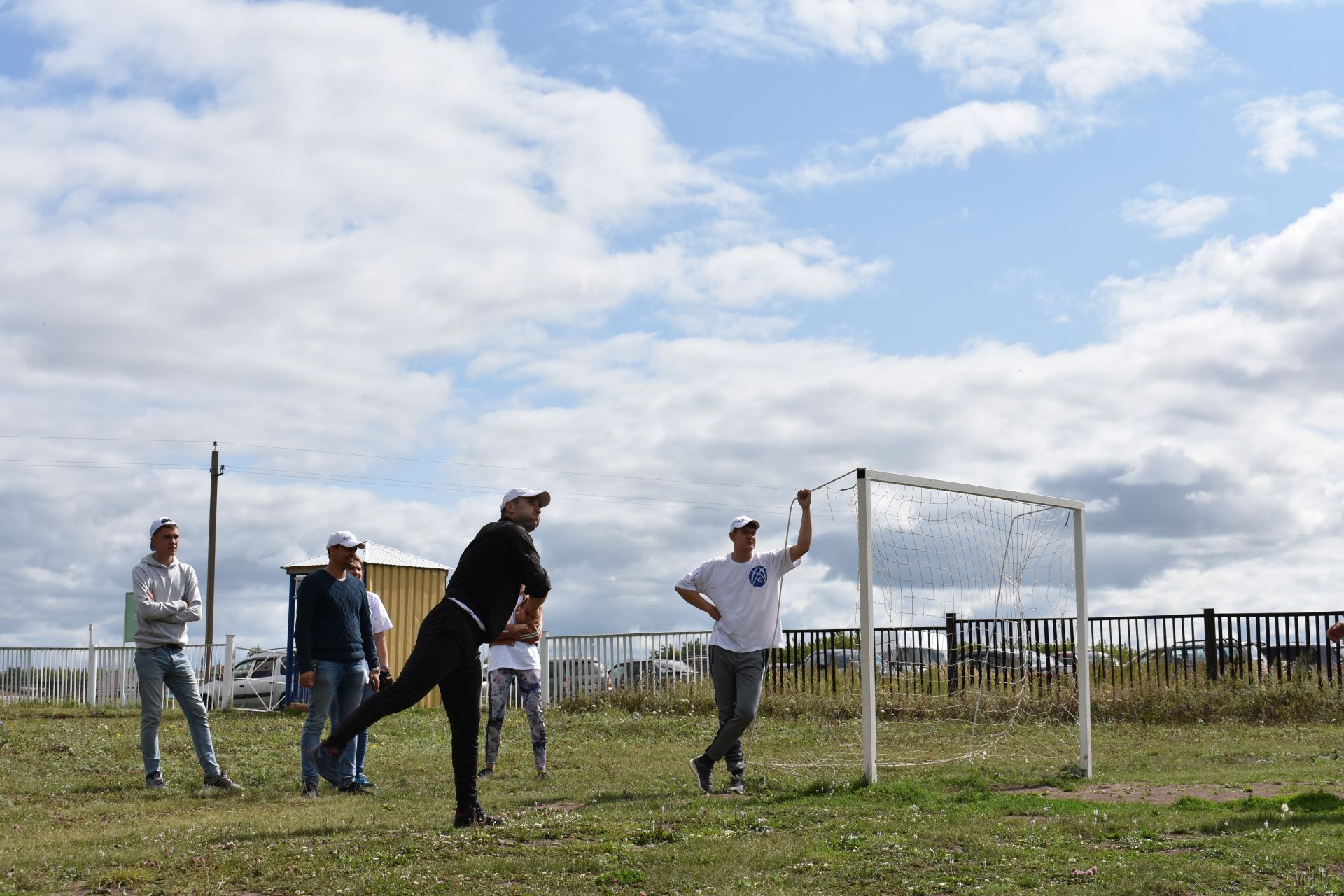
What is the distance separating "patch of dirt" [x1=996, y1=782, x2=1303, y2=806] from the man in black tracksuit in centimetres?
397

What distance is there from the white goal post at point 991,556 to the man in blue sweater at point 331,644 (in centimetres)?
380

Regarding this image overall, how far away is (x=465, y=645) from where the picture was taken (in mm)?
6949

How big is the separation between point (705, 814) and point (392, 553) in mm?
14960

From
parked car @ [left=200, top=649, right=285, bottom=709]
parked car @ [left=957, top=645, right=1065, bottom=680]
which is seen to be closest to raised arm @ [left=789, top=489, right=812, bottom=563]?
parked car @ [left=957, top=645, right=1065, bottom=680]

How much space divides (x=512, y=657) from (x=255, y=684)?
1380 centimetres

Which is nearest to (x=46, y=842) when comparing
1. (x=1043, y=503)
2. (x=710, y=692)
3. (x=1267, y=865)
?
(x=1267, y=865)

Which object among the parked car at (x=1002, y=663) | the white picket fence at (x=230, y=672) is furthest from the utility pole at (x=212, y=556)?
the parked car at (x=1002, y=663)

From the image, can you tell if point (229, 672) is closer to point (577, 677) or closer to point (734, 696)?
point (577, 677)

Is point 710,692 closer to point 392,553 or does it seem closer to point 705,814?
point 392,553

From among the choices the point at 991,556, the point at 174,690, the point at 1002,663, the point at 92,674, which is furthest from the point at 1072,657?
the point at 92,674

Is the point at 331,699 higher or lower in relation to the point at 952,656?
higher

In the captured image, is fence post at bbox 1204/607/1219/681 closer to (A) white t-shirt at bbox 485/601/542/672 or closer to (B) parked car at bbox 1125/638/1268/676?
(B) parked car at bbox 1125/638/1268/676

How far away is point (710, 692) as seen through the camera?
19047mm

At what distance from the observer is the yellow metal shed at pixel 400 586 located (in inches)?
810
